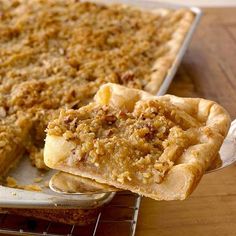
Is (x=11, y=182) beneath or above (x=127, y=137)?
beneath

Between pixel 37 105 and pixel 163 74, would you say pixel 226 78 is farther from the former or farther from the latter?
pixel 37 105

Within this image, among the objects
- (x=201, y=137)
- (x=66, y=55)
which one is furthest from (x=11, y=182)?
(x=66, y=55)

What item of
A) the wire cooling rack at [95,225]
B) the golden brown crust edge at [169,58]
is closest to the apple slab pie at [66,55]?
the golden brown crust edge at [169,58]

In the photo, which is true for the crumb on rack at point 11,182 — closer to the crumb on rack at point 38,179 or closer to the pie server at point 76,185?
the crumb on rack at point 38,179

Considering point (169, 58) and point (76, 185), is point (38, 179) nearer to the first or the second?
point (76, 185)

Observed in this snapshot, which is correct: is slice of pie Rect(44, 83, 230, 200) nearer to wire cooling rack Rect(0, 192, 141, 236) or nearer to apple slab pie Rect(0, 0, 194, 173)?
wire cooling rack Rect(0, 192, 141, 236)
